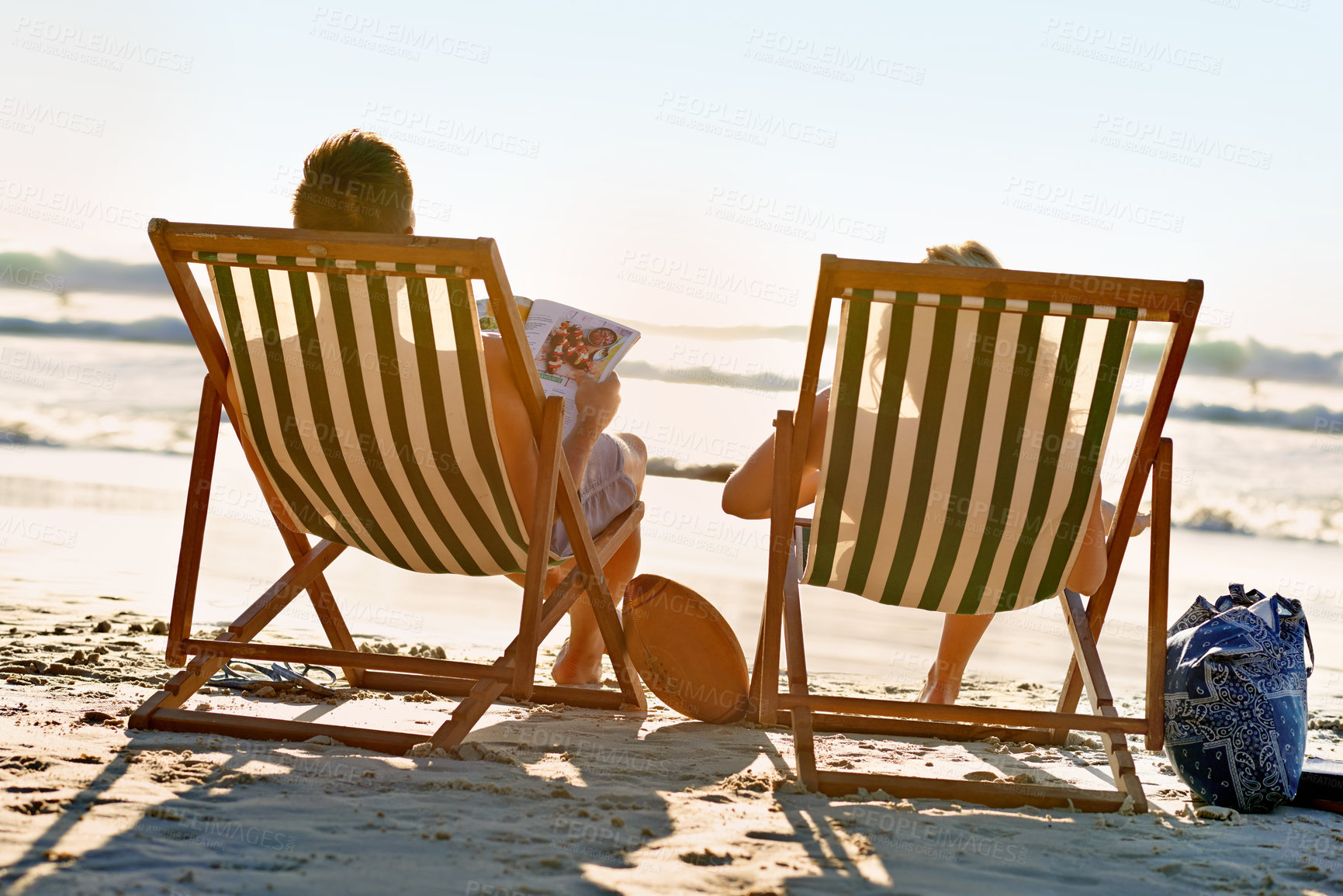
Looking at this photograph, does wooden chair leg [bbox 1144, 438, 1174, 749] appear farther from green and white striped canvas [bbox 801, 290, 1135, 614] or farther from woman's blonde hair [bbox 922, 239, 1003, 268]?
woman's blonde hair [bbox 922, 239, 1003, 268]

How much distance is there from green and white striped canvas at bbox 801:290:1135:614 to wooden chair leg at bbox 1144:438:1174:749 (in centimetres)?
15

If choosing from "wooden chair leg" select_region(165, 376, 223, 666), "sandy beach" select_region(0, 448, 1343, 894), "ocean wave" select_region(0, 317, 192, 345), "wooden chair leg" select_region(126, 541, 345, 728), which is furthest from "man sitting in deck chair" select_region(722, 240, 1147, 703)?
"ocean wave" select_region(0, 317, 192, 345)

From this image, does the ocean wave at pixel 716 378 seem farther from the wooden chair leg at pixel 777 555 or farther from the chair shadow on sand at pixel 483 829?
the chair shadow on sand at pixel 483 829

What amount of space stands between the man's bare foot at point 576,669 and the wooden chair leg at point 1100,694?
4.73 feet

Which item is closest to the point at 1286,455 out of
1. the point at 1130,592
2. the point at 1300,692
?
the point at 1130,592

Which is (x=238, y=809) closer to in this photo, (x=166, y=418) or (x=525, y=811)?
(x=525, y=811)

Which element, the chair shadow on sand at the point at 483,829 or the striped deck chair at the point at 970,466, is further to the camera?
the striped deck chair at the point at 970,466

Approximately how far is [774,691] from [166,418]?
31.7ft

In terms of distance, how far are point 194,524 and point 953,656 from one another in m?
2.12

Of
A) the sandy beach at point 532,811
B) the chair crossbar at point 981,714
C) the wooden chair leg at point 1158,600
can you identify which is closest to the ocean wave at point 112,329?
the sandy beach at point 532,811

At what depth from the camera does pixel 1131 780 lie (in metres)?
2.44

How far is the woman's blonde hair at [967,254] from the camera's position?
Result: 2707 mm

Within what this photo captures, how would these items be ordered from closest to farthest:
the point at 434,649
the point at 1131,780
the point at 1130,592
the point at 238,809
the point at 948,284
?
the point at 238,809
the point at 948,284
the point at 1131,780
the point at 434,649
the point at 1130,592

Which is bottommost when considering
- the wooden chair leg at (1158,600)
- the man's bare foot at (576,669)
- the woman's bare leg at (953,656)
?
the man's bare foot at (576,669)
